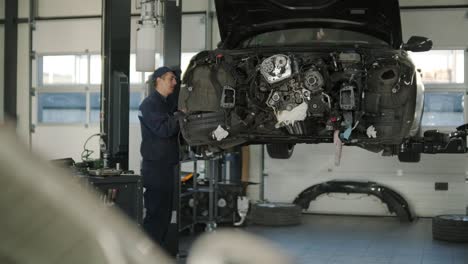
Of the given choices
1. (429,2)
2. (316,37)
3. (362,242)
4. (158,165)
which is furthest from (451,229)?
(429,2)

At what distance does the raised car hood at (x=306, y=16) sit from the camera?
19.2 ft

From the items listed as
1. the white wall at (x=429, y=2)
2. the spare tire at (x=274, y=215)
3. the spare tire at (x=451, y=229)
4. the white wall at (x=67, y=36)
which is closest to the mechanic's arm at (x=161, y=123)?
the spare tire at (x=274, y=215)

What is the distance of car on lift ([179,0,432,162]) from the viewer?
5.49m

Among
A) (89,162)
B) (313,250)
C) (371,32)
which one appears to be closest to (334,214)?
(313,250)

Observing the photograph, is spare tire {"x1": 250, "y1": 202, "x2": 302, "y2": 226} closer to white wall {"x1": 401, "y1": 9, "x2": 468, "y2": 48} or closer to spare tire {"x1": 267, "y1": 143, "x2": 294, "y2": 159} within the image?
spare tire {"x1": 267, "y1": 143, "x2": 294, "y2": 159}

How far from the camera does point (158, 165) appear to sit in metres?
6.06

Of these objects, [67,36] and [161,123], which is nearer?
[161,123]

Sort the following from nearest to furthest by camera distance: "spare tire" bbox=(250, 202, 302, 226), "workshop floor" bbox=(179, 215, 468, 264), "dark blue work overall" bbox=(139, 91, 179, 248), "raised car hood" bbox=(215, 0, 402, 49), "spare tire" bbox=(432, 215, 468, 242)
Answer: "raised car hood" bbox=(215, 0, 402, 49) → "dark blue work overall" bbox=(139, 91, 179, 248) → "workshop floor" bbox=(179, 215, 468, 264) → "spare tire" bbox=(432, 215, 468, 242) → "spare tire" bbox=(250, 202, 302, 226)

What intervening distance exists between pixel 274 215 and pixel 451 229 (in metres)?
2.30

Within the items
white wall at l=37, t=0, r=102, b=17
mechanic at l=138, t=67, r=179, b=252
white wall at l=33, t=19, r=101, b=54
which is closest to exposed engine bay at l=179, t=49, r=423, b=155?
mechanic at l=138, t=67, r=179, b=252

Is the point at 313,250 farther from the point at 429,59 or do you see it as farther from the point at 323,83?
the point at 429,59

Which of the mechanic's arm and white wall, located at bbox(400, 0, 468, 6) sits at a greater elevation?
white wall, located at bbox(400, 0, 468, 6)

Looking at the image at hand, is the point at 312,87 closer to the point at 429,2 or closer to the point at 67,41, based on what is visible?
the point at 429,2

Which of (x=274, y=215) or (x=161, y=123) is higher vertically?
(x=161, y=123)
